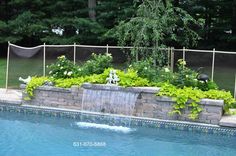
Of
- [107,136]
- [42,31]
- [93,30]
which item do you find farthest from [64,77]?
[42,31]

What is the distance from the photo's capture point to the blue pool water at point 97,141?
791cm

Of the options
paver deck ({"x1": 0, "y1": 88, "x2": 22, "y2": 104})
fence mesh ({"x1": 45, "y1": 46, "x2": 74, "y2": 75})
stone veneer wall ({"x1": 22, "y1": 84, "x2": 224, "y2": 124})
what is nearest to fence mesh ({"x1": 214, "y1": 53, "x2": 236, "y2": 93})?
stone veneer wall ({"x1": 22, "y1": 84, "x2": 224, "y2": 124})

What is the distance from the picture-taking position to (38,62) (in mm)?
12352

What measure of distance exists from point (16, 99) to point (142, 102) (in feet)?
10.9

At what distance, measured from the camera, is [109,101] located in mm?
10133

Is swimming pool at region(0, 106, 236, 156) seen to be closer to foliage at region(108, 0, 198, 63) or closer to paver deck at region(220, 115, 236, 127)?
paver deck at region(220, 115, 236, 127)

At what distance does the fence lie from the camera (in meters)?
11.2

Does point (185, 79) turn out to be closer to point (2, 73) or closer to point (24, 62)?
point (24, 62)

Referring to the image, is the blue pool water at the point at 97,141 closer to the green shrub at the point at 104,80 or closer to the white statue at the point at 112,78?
the green shrub at the point at 104,80

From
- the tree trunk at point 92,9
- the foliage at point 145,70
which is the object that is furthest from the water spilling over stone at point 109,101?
the tree trunk at point 92,9

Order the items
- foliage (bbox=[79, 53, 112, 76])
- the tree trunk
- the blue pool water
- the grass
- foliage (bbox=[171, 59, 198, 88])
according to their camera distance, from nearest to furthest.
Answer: the blue pool water < foliage (bbox=[171, 59, 198, 88]) < foliage (bbox=[79, 53, 112, 76]) < the grass < the tree trunk

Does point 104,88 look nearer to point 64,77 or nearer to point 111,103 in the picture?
point 111,103

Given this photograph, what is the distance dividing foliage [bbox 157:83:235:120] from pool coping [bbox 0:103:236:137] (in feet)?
0.79

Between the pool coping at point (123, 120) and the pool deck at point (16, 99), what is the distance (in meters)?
0.09
